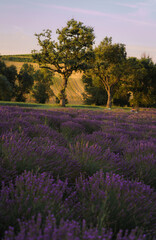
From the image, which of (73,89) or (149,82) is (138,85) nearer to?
(149,82)

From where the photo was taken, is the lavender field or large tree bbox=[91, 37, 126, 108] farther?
large tree bbox=[91, 37, 126, 108]

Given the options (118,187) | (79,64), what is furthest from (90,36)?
(118,187)

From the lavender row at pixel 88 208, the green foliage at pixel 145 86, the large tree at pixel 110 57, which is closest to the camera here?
the lavender row at pixel 88 208

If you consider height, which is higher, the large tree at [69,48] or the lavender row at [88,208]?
the large tree at [69,48]

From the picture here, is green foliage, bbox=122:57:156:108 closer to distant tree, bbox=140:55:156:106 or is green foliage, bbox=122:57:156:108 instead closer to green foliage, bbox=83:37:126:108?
distant tree, bbox=140:55:156:106

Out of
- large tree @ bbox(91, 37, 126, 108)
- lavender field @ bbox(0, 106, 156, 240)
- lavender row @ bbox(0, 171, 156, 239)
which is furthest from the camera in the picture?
large tree @ bbox(91, 37, 126, 108)

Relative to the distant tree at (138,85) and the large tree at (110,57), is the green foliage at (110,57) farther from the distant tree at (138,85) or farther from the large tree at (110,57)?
the distant tree at (138,85)

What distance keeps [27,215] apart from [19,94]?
51.7 meters

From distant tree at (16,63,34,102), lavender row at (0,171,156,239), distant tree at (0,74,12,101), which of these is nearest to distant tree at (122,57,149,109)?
distant tree at (0,74,12,101)

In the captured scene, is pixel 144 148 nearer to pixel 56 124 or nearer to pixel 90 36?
pixel 56 124

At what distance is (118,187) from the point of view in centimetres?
169

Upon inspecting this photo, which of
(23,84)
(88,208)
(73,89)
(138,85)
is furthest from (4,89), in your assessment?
(88,208)

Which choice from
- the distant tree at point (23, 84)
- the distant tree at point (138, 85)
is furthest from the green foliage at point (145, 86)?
the distant tree at point (23, 84)

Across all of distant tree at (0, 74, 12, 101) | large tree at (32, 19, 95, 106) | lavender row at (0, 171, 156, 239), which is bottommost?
lavender row at (0, 171, 156, 239)
